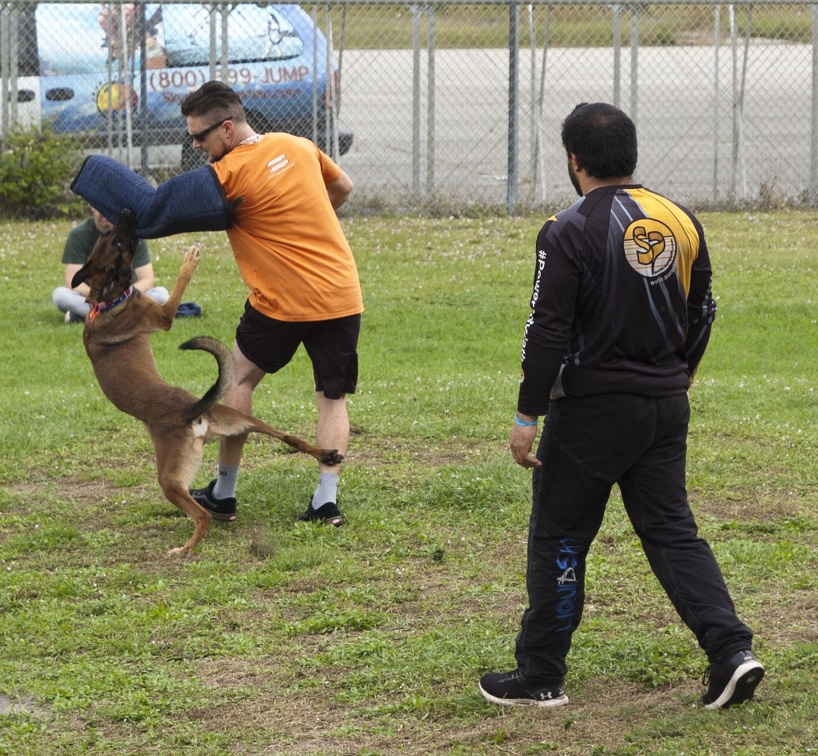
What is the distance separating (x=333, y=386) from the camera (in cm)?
582

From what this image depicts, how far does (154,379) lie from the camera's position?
5910 millimetres

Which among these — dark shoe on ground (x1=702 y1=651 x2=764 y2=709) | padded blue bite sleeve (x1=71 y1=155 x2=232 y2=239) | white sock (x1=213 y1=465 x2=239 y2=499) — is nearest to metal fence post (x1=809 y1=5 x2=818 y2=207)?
white sock (x1=213 y1=465 x2=239 y2=499)

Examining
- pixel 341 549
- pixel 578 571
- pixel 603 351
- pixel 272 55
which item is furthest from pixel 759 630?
pixel 272 55

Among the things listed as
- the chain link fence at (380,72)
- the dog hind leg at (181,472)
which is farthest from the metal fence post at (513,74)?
the dog hind leg at (181,472)

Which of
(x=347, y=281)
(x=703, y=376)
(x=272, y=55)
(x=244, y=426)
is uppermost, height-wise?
(x=272, y=55)

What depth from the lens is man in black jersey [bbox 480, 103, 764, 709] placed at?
11.6 ft

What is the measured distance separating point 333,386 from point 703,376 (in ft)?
12.8

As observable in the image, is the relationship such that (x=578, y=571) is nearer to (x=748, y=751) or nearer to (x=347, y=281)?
(x=748, y=751)

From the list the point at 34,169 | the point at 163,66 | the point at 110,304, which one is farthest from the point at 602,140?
the point at 163,66

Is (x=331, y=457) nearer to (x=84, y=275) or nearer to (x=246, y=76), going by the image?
(x=84, y=275)

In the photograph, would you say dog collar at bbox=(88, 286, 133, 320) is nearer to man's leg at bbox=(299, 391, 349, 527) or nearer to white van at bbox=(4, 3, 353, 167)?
man's leg at bbox=(299, 391, 349, 527)

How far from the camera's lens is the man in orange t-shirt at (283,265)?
5371mm

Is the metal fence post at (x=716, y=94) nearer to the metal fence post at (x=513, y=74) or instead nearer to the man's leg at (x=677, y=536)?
the metal fence post at (x=513, y=74)

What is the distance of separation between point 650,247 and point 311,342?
2550 millimetres
